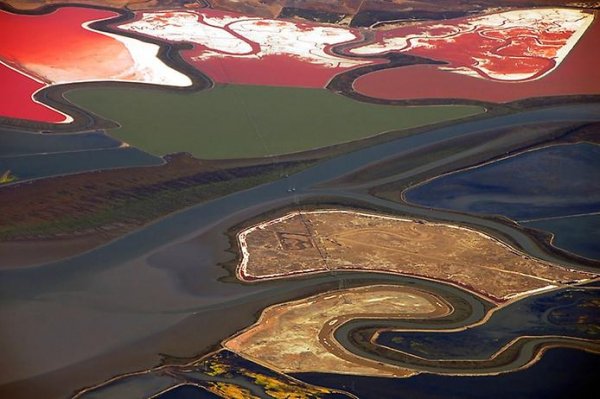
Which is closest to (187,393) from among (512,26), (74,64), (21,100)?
(21,100)

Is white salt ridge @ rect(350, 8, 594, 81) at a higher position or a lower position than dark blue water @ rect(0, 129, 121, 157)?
higher

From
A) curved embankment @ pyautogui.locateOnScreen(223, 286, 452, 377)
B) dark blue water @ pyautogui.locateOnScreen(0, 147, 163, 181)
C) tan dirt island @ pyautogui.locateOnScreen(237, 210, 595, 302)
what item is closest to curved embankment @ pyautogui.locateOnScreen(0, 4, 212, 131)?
dark blue water @ pyautogui.locateOnScreen(0, 147, 163, 181)

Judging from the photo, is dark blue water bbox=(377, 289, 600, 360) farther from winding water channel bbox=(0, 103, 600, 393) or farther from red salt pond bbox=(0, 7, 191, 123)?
red salt pond bbox=(0, 7, 191, 123)

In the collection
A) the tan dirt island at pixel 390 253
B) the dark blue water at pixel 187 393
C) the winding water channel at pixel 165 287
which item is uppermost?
the tan dirt island at pixel 390 253

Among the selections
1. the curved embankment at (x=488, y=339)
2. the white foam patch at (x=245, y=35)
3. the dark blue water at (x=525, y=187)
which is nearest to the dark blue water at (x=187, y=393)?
the curved embankment at (x=488, y=339)

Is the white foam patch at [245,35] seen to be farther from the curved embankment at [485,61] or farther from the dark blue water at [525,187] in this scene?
the dark blue water at [525,187]

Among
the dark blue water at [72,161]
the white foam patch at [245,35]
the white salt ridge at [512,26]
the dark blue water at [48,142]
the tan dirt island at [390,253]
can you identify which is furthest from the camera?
the white foam patch at [245,35]

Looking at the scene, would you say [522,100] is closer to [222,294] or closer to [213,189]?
[213,189]

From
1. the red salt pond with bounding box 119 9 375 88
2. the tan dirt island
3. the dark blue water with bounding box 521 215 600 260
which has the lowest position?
the tan dirt island
